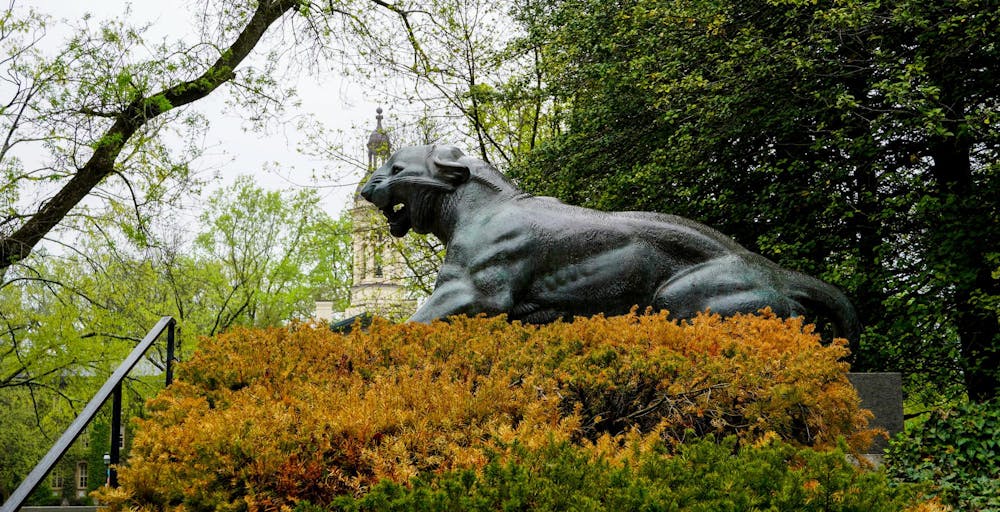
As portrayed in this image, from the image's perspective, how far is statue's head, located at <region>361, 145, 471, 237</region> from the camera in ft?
21.9

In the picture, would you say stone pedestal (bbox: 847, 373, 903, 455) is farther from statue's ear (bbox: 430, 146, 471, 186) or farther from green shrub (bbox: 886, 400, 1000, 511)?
statue's ear (bbox: 430, 146, 471, 186)

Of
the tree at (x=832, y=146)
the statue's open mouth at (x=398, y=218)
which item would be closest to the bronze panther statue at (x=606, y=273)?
the statue's open mouth at (x=398, y=218)

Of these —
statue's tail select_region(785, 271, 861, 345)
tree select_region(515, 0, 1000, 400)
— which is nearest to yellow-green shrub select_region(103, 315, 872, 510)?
statue's tail select_region(785, 271, 861, 345)

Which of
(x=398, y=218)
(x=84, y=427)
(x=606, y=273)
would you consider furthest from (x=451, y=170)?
(x=84, y=427)

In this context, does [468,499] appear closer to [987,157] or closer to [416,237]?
[987,157]

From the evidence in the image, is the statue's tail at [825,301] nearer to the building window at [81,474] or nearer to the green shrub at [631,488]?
the green shrub at [631,488]

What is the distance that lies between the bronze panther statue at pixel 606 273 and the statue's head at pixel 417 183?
528mm

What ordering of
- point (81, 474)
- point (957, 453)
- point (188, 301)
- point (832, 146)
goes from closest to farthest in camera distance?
point (957, 453) → point (832, 146) → point (188, 301) → point (81, 474)

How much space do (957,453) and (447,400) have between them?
6.48 m

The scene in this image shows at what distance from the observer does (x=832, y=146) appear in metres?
12.2

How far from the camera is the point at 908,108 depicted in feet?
31.7

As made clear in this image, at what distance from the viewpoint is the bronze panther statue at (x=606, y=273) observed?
5898 millimetres

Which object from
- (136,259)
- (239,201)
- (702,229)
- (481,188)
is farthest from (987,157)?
(239,201)

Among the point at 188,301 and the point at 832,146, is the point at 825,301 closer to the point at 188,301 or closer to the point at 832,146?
the point at 832,146
